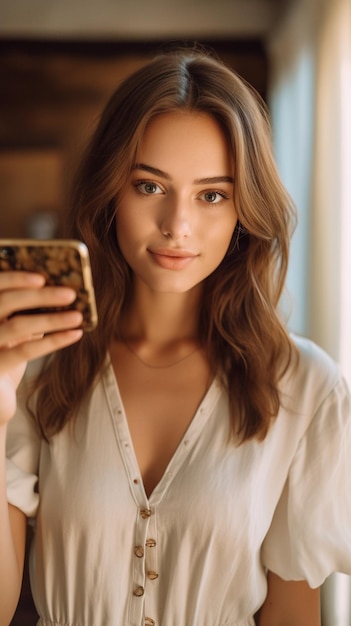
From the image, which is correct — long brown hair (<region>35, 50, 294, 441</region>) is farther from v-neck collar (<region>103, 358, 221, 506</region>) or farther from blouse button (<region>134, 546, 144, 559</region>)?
blouse button (<region>134, 546, 144, 559</region>)

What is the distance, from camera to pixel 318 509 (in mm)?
1243

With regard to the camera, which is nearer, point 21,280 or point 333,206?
point 21,280

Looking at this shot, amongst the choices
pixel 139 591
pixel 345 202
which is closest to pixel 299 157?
pixel 345 202

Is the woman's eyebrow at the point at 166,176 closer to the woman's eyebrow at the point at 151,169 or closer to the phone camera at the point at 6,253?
the woman's eyebrow at the point at 151,169

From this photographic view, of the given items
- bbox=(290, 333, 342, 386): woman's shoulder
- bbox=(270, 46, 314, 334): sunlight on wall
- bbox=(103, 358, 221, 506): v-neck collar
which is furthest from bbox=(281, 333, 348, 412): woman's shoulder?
bbox=(270, 46, 314, 334): sunlight on wall

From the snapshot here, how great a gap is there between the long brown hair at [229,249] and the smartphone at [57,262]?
402mm

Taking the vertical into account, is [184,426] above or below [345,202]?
below

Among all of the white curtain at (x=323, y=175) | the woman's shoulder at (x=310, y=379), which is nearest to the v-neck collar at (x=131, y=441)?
the woman's shoulder at (x=310, y=379)

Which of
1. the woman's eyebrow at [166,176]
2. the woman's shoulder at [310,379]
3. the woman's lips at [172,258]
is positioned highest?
the woman's eyebrow at [166,176]

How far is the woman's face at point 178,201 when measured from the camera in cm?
117

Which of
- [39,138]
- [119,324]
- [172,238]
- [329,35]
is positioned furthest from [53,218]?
[172,238]

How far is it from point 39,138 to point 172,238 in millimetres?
3431

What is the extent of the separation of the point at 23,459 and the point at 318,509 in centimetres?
52

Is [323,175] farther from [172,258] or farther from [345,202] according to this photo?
[172,258]
